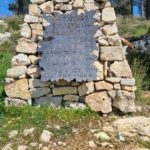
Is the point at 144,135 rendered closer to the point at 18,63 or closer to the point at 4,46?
the point at 18,63

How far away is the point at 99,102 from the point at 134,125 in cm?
86

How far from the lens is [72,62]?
8.52 metres

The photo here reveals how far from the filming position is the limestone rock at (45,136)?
7.23m

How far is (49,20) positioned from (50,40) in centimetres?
40

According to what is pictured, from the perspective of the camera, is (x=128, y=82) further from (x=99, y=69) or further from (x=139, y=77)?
(x=139, y=77)

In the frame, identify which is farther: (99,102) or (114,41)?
(114,41)

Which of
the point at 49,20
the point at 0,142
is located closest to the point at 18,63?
the point at 49,20

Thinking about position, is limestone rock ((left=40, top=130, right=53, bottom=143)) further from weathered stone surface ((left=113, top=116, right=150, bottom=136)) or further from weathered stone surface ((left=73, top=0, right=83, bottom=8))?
weathered stone surface ((left=73, top=0, right=83, bottom=8))

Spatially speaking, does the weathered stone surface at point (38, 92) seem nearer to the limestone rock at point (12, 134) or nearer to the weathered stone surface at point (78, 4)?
the limestone rock at point (12, 134)

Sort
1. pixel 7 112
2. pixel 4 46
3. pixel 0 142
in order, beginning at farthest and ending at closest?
pixel 4 46, pixel 7 112, pixel 0 142

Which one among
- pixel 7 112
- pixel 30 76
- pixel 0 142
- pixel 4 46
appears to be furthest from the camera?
pixel 4 46

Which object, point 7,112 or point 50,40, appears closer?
point 7,112

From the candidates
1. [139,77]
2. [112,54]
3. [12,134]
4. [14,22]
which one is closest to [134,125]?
[112,54]

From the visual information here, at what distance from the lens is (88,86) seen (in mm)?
8367
